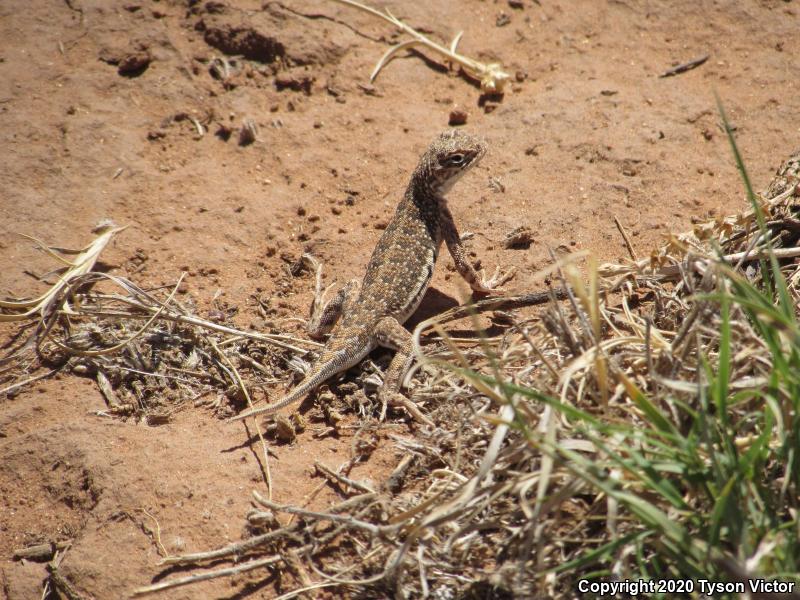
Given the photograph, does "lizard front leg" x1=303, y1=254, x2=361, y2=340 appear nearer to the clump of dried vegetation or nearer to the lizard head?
the clump of dried vegetation

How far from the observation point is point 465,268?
530 cm

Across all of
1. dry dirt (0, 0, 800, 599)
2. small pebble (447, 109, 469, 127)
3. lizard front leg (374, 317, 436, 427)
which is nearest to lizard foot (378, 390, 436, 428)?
lizard front leg (374, 317, 436, 427)

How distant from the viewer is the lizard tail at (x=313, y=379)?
14.0 feet

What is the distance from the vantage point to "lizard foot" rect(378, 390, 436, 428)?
4.06 m

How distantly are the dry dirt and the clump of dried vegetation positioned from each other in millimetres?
340

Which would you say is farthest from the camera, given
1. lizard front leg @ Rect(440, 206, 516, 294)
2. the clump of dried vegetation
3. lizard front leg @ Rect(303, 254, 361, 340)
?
lizard front leg @ Rect(440, 206, 516, 294)

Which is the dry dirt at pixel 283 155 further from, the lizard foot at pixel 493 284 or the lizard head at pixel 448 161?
the lizard head at pixel 448 161

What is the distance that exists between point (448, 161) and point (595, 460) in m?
3.12

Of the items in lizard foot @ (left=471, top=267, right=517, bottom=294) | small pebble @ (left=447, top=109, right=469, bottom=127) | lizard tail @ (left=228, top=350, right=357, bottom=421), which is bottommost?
lizard tail @ (left=228, top=350, right=357, bottom=421)

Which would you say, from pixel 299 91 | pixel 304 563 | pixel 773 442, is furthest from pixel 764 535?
pixel 299 91

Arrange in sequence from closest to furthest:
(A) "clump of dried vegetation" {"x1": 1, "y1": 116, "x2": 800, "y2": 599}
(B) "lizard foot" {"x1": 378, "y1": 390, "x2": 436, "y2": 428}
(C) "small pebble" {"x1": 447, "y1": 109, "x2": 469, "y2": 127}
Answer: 1. (A) "clump of dried vegetation" {"x1": 1, "y1": 116, "x2": 800, "y2": 599}
2. (B) "lizard foot" {"x1": 378, "y1": 390, "x2": 436, "y2": 428}
3. (C) "small pebble" {"x1": 447, "y1": 109, "x2": 469, "y2": 127}

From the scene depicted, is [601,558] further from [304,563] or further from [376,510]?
[304,563]

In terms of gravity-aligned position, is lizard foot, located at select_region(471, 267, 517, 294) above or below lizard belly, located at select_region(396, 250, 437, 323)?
above

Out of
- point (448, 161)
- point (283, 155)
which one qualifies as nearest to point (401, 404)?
point (448, 161)
